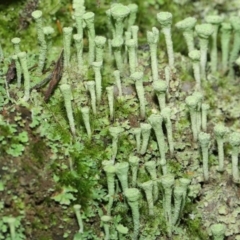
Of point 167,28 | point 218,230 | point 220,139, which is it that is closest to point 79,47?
point 167,28

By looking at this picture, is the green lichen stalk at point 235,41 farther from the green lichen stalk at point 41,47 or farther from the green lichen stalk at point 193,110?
the green lichen stalk at point 41,47

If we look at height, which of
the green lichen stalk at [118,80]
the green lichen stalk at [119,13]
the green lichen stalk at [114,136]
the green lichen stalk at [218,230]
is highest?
the green lichen stalk at [119,13]

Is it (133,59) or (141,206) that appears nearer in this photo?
(141,206)

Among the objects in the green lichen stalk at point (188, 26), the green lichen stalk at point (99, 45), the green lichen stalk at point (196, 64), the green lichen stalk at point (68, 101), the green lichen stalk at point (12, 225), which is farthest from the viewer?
the green lichen stalk at point (188, 26)

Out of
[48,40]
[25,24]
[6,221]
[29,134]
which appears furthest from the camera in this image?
[25,24]

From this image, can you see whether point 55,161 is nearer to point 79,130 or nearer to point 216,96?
point 79,130

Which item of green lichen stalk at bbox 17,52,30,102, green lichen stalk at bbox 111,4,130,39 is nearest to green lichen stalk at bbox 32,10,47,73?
green lichen stalk at bbox 17,52,30,102

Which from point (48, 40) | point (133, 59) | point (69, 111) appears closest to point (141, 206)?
point (69, 111)

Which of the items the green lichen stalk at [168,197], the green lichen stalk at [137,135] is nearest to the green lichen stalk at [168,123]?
the green lichen stalk at [137,135]
